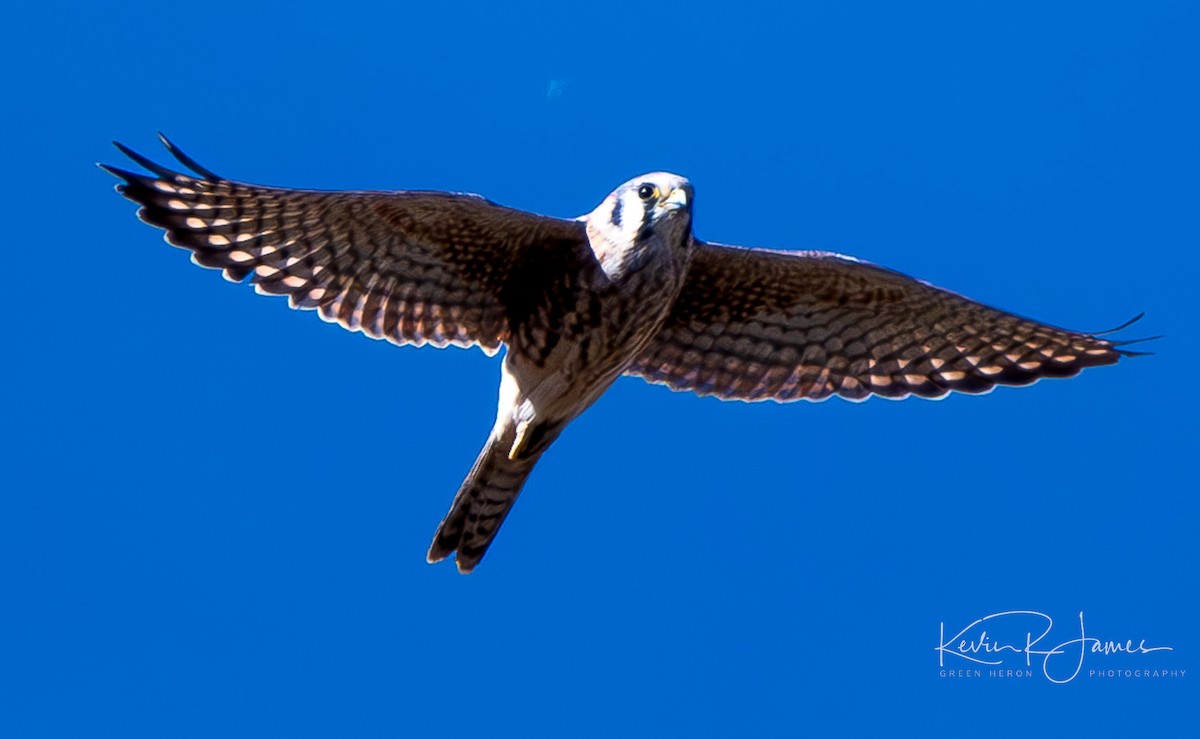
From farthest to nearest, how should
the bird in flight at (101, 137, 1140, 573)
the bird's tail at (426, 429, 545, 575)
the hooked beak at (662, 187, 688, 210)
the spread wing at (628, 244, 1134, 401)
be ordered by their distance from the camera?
the spread wing at (628, 244, 1134, 401)
the bird's tail at (426, 429, 545, 575)
the bird in flight at (101, 137, 1140, 573)
the hooked beak at (662, 187, 688, 210)

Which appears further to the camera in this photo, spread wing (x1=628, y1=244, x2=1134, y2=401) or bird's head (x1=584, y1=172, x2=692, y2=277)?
spread wing (x1=628, y1=244, x2=1134, y2=401)

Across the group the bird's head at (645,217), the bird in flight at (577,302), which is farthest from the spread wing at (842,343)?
the bird's head at (645,217)

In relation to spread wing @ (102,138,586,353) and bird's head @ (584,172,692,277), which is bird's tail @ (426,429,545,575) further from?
bird's head @ (584,172,692,277)

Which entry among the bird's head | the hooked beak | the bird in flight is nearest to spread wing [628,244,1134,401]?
the bird in flight

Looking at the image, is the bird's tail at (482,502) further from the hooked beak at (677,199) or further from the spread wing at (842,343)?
the hooked beak at (677,199)

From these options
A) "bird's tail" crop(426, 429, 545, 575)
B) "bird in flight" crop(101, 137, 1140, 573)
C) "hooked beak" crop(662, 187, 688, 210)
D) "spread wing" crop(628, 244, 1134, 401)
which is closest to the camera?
"hooked beak" crop(662, 187, 688, 210)
